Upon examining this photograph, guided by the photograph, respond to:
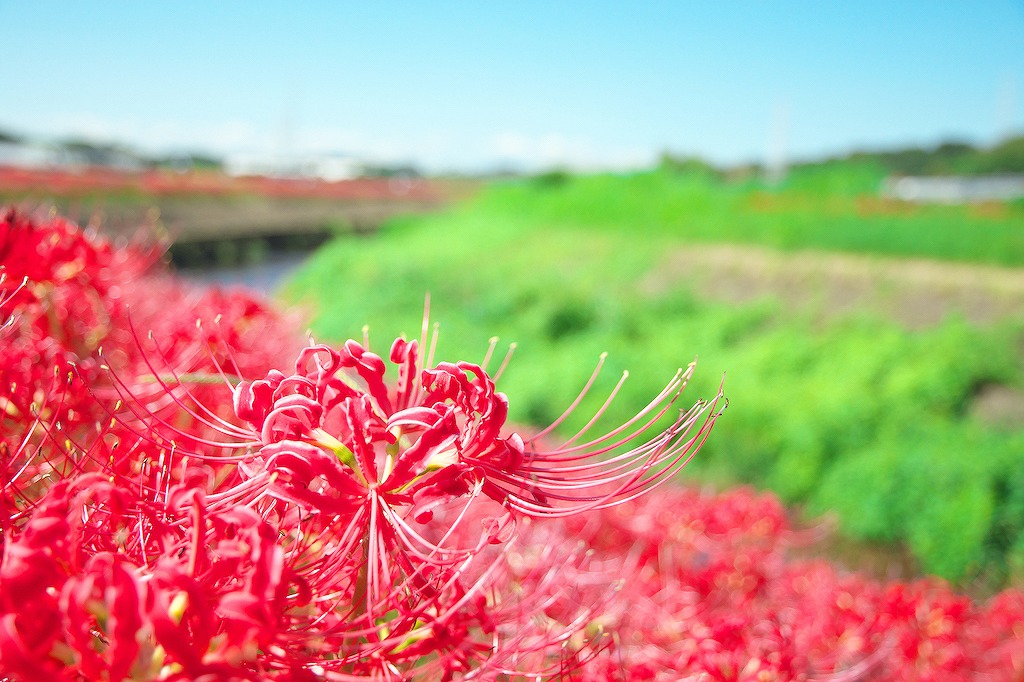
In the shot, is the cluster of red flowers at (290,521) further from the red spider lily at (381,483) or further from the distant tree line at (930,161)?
the distant tree line at (930,161)

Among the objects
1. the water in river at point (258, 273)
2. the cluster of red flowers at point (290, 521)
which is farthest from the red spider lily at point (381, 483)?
the water in river at point (258, 273)

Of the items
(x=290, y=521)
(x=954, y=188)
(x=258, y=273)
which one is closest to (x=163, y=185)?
(x=258, y=273)

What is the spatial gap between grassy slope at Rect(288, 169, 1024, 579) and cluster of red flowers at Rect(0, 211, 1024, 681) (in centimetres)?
310

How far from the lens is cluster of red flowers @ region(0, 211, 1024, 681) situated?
1.97 ft

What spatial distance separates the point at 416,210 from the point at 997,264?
67.5 ft

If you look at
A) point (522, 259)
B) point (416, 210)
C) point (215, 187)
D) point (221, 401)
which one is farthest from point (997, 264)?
point (416, 210)

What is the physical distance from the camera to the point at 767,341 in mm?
6379

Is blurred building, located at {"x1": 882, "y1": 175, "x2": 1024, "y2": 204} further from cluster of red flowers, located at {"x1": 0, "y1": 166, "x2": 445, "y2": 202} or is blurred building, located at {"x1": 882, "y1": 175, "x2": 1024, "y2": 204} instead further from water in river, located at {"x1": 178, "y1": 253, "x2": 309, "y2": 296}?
cluster of red flowers, located at {"x1": 0, "y1": 166, "x2": 445, "y2": 202}

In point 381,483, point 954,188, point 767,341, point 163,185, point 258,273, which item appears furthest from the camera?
point 163,185

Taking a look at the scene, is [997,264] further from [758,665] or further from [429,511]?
[429,511]

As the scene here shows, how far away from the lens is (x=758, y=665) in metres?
1.12

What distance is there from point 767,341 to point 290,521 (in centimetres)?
607

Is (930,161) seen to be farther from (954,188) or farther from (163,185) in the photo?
(163,185)

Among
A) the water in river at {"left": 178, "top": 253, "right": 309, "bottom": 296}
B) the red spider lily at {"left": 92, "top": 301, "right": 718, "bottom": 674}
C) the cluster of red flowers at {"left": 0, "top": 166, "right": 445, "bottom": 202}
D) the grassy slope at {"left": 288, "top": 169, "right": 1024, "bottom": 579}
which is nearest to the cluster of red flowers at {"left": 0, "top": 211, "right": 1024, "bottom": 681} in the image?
the red spider lily at {"left": 92, "top": 301, "right": 718, "bottom": 674}
